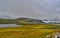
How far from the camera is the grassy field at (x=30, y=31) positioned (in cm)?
105

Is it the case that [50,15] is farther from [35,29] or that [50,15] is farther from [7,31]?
[7,31]

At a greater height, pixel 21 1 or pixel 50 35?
pixel 21 1

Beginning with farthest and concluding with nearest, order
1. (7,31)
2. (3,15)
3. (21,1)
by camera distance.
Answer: (21,1)
(3,15)
(7,31)

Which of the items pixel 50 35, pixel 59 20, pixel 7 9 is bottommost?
pixel 50 35

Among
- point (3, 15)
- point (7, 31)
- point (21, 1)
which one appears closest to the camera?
point (7, 31)

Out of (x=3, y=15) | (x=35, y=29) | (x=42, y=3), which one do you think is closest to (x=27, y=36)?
(x=35, y=29)

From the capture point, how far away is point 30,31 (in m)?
1.10

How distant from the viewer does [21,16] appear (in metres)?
1.20

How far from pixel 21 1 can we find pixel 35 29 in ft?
1.21

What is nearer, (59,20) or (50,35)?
(50,35)

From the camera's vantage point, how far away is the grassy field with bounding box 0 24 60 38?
41.4 inches

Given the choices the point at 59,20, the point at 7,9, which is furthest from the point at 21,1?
the point at 59,20

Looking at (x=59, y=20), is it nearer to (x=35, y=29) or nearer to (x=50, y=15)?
(x=50, y=15)

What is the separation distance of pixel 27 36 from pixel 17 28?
4.6 inches
